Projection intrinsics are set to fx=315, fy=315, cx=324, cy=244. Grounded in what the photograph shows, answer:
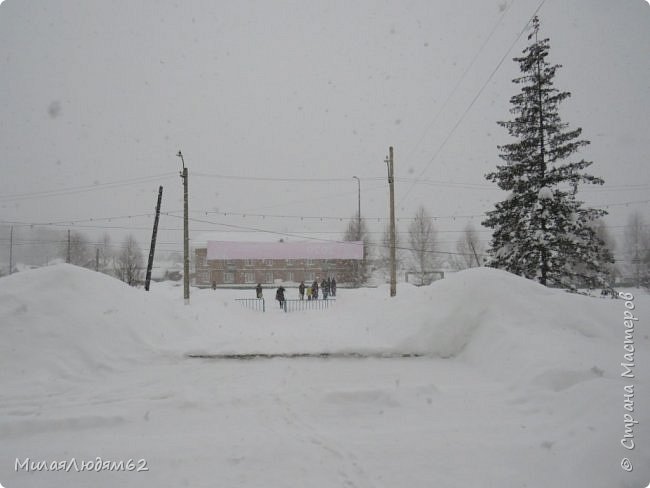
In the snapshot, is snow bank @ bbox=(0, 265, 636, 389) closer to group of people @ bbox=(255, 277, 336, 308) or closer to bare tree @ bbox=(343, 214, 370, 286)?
group of people @ bbox=(255, 277, 336, 308)

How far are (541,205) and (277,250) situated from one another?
35.6m

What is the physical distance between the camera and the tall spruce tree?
49.0 ft

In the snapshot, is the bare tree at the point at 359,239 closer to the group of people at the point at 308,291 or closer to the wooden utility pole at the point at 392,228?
the group of people at the point at 308,291

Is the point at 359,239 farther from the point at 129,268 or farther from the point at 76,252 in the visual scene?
the point at 76,252

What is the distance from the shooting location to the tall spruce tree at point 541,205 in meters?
14.9

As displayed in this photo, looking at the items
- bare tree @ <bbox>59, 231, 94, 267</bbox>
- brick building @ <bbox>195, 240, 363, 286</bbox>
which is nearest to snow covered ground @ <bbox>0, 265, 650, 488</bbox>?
brick building @ <bbox>195, 240, 363, 286</bbox>

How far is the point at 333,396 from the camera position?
508 centimetres

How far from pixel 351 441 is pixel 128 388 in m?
4.16

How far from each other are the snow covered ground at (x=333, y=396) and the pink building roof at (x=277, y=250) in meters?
32.9

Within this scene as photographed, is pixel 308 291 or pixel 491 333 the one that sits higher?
pixel 491 333

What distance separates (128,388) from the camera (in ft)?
18.3

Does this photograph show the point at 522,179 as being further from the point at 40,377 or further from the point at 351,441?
the point at 40,377

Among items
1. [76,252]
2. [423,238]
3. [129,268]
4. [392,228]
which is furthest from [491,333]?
[76,252]

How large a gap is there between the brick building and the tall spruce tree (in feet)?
91.0
